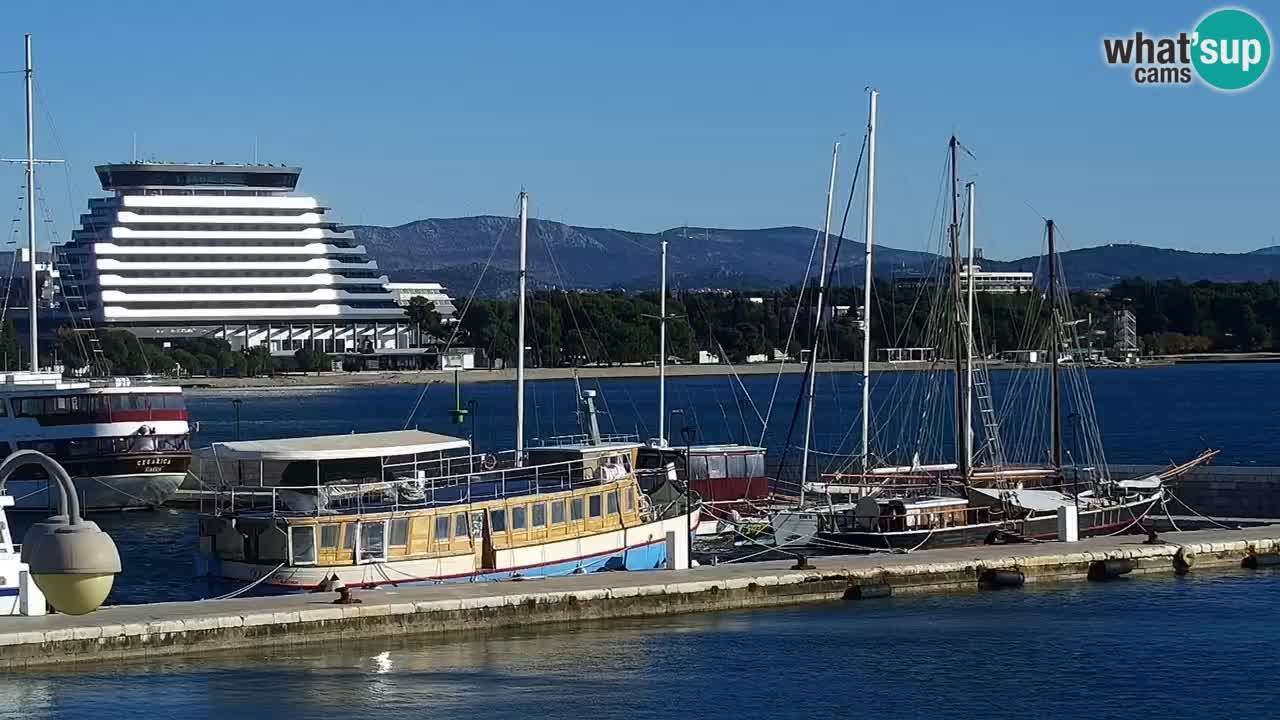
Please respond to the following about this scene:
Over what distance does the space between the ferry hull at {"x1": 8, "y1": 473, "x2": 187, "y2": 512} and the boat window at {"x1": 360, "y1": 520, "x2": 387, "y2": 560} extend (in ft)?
77.4

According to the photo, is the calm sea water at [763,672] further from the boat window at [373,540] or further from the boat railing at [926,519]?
the boat railing at [926,519]

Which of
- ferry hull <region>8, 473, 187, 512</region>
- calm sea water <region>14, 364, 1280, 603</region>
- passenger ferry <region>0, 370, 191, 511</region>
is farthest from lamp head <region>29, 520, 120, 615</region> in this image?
ferry hull <region>8, 473, 187, 512</region>

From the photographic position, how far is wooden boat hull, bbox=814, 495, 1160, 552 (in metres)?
40.7

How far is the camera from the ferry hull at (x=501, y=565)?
34000mm

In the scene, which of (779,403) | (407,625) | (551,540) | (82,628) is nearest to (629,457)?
(551,540)

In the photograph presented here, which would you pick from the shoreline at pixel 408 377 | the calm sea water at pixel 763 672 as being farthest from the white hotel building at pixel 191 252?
the calm sea water at pixel 763 672

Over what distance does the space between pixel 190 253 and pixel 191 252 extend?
0.47 ft

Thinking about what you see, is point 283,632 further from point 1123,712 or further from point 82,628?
point 1123,712

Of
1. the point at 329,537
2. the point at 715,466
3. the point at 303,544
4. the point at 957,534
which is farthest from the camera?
the point at 715,466

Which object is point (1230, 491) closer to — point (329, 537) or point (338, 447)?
point (338, 447)

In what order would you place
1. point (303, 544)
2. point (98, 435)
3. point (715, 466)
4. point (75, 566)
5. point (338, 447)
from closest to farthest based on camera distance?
point (75, 566) < point (303, 544) < point (338, 447) < point (715, 466) < point (98, 435)

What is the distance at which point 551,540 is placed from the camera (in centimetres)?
3694

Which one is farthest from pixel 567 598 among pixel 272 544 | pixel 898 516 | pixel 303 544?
pixel 898 516

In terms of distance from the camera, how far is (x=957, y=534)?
136ft
